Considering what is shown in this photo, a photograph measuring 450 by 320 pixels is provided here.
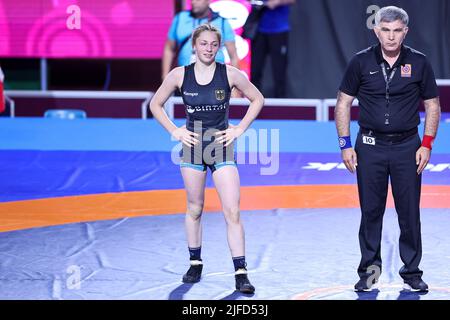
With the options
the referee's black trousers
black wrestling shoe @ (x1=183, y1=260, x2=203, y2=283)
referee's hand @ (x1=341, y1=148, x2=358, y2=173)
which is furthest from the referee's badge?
black wrestling shoe @ (x1=183, y1=260, x2=203, y2=283)

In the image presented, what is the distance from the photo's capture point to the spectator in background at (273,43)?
12609 mm

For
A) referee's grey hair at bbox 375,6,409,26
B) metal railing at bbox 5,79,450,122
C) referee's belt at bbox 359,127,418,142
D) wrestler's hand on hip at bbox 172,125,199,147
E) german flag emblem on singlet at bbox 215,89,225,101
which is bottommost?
metal railing at bbox 5,79,450,122

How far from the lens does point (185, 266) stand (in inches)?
249

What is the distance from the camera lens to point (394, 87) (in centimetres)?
550

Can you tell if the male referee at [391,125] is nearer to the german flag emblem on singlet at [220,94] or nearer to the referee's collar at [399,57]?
the referee's collar at [399,57]

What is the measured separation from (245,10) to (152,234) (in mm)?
6506

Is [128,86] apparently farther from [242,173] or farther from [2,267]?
[2,267]

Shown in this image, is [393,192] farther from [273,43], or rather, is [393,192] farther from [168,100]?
[273,43]

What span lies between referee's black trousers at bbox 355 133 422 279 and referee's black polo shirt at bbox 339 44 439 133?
109 mm

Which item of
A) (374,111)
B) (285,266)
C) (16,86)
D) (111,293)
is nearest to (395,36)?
(374,111)

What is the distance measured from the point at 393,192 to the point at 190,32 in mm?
5250

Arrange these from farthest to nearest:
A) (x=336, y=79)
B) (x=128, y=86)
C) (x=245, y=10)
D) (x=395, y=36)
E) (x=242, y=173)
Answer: (x=128, y=86), (x=336, y=79), (x=245, y=10), (x=242, y=173), (x=395, y=36)

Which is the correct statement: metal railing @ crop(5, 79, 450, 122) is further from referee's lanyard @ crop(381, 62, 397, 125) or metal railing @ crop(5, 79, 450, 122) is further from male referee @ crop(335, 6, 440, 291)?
referee's lanyard @ crop(381, 62, 397, 125)

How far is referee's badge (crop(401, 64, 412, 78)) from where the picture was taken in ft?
18.0
